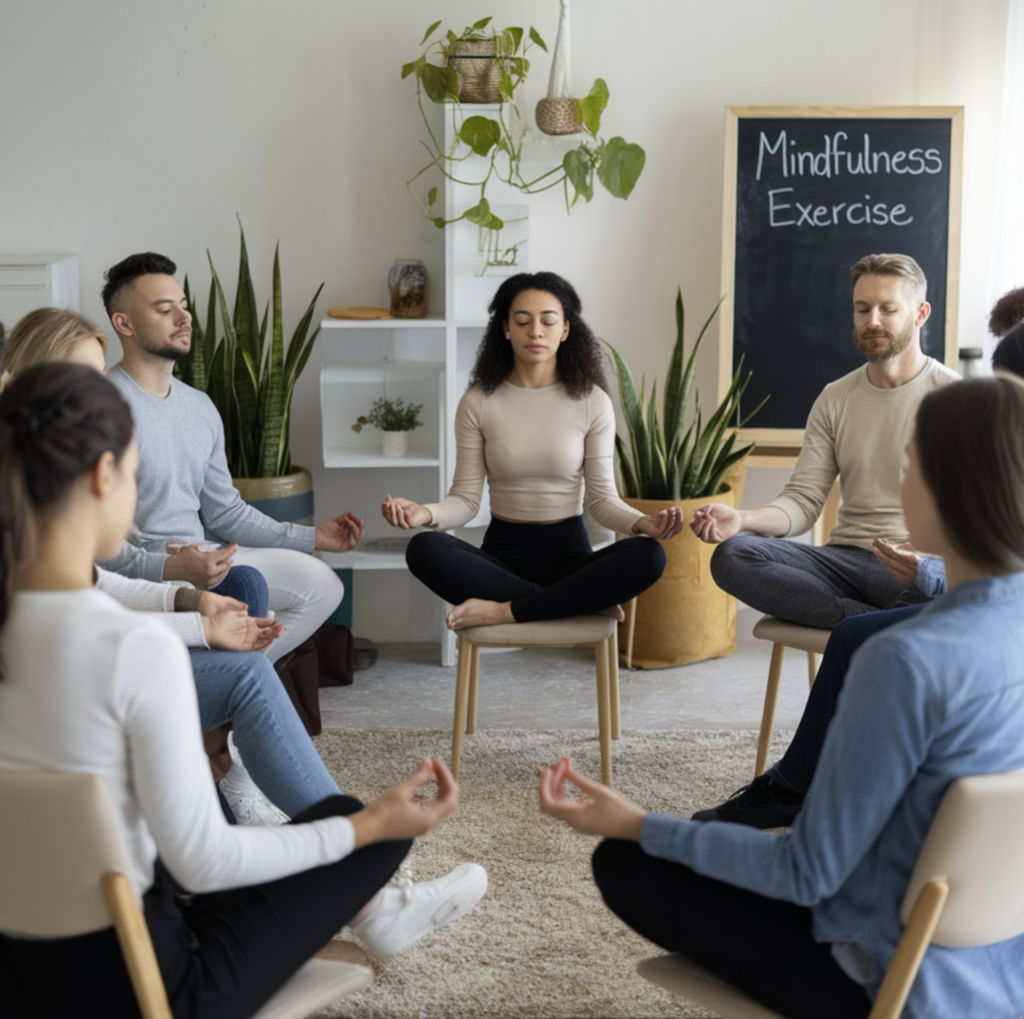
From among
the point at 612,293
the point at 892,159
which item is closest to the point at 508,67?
the point at 612,293

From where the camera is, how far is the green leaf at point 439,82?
11.8ft

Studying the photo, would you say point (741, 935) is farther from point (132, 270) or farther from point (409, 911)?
point (132, 270)

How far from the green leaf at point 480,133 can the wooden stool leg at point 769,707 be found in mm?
1828

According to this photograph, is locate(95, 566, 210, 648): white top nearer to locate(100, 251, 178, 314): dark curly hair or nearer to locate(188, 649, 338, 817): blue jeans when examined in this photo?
locate(188, 649, 338, 817): blue jeans

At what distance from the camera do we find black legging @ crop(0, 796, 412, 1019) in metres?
1.23

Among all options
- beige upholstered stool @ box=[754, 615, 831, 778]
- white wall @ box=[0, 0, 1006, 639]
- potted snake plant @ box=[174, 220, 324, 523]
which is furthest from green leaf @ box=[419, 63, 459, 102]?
beige upholstered stool @ box=[754, 615, 831, 778]

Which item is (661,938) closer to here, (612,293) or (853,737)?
(853,737)

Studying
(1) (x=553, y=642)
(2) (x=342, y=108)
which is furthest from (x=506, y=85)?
(1) (x=553, y=642)

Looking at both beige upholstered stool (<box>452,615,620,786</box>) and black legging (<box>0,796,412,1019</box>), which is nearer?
black legging (<box>0,796,412,1019</box>)

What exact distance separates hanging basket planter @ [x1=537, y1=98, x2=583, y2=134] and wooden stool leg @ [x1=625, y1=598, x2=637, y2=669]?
5.01ft

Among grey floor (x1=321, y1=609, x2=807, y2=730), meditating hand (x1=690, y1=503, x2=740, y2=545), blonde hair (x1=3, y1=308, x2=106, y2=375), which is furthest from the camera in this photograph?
grey floor (x1=321, y1=609, x2=807, y2=730)

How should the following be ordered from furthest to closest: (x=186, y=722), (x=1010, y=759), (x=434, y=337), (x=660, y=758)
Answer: (x=434, y=337) < (x=660, y=758) < (x=1010, y=759) < (x=186, y=722)

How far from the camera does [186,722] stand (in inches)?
46.3

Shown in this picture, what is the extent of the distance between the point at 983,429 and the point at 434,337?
2.97 m
